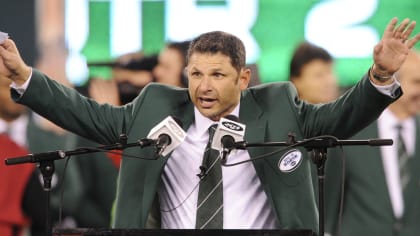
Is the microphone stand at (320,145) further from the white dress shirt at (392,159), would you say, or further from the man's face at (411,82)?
the man's face at (411,82)

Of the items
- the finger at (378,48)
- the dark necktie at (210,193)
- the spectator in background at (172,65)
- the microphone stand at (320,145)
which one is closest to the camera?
the microphone stand at (320,145)

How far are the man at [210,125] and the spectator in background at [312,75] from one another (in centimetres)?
227

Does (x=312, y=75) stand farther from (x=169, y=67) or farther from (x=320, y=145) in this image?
(x=320, y=145)

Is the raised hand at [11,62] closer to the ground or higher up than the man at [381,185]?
higher up

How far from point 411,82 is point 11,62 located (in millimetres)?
3339

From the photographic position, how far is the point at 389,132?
6.49 meters

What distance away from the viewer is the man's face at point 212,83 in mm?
4184

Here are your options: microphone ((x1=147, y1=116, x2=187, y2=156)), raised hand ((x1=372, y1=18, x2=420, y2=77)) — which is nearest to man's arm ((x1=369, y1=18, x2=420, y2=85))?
raised hand ((x1=372, y1=18, x2=420, y2=77))

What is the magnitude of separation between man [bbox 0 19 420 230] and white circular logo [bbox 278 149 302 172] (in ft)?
0.11

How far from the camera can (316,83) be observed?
21.8 ft

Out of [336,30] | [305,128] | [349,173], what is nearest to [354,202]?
[349,173]

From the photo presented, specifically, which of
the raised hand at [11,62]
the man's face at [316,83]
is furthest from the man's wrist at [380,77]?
the man's face at [316,83]

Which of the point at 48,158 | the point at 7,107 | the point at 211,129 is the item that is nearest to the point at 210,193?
the point at 211,129

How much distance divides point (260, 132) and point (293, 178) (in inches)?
8.5
